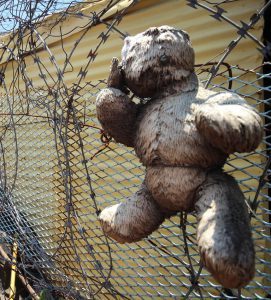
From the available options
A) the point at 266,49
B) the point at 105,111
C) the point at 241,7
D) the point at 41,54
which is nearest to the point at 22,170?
the point at 41,54

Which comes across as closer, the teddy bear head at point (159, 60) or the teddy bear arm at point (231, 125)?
the teddy bear arm at point (231, 125)

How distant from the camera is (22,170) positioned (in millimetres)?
3299

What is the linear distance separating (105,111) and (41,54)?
8.22ft

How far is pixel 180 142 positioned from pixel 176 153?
0.09 ft

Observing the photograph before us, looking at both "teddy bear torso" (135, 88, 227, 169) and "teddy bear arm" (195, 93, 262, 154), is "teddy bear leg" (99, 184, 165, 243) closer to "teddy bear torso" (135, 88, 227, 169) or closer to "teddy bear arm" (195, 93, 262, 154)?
"teddy bear torso" (135, 88, 227, 169)

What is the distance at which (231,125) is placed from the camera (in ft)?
2.34

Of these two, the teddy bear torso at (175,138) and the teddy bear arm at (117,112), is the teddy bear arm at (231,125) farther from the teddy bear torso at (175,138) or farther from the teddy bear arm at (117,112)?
the teddy bear arm at (117,112)

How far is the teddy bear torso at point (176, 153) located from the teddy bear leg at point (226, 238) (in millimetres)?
65

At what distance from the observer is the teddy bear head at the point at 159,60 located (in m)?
0.90

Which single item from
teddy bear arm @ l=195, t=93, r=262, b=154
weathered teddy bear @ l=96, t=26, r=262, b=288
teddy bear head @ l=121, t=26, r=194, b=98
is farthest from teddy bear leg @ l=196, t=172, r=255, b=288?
teddy bear head @ l=121, t=26, r=194, b=98

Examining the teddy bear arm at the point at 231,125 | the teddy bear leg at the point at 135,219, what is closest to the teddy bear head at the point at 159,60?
the teddy bear arm at the point at 231,125

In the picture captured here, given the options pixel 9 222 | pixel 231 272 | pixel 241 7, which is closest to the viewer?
pixel 231 272

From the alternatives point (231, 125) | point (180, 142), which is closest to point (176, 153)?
point (180, 142)

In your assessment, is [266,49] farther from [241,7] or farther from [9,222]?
[9,222]
